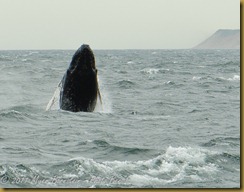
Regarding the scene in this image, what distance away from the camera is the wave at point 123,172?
10.5 meters

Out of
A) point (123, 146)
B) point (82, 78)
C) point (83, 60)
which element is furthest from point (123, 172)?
point (83, 60)

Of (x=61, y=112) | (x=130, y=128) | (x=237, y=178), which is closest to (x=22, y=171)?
(x=237, y=178)

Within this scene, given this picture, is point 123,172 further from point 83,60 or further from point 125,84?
Result: point 125,84

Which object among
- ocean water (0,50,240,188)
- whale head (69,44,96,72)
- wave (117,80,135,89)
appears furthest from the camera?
wave (117,80,135,89)

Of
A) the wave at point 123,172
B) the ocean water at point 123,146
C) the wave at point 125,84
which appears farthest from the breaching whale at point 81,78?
the wave at point 125,84

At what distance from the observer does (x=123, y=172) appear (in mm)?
11336

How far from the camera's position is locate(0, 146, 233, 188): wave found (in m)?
10.5

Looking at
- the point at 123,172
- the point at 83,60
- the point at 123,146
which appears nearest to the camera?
the point at 123,172

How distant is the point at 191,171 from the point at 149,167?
0.97 metres

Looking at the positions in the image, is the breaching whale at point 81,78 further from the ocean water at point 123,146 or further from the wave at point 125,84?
the wave at point 125,84

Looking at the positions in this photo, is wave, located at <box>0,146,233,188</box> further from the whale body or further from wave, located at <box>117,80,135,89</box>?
wave, located at <box>117,80,135,89</box>

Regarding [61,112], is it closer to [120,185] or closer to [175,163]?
[175,163]

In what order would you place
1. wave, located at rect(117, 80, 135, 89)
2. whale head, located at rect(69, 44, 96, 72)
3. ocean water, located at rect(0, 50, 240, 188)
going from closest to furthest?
ocean water, located at rect(0, 50, 240, 188) < whale head, located at rect(69, 44, 96, 72) < wave, located at rect(117, 80, 135, 89)

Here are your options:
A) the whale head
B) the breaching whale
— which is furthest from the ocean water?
the whale head
